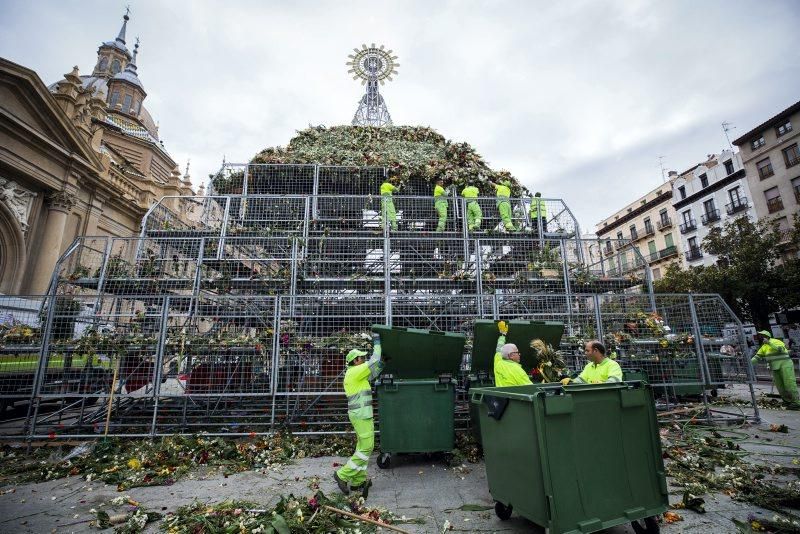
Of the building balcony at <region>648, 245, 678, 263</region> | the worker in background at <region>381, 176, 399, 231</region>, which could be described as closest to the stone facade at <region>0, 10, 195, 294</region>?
the worker in background at <region>381, 176, 399, 231</region>

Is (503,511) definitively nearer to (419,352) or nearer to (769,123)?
(419,352)

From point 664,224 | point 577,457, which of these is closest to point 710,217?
point 664,224

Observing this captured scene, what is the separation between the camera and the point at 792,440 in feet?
21.1

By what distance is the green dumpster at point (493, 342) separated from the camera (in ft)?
20.4

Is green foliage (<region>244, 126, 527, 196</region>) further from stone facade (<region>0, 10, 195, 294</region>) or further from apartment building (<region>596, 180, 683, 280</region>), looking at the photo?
apartment building (<region>596, 180, 683, 280</region>)

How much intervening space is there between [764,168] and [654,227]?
11.3 metres

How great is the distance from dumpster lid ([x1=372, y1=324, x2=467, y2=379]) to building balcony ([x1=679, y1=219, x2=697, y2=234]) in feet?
125

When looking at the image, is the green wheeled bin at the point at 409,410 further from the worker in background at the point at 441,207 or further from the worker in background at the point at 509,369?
the worker in background at the point at 441,207

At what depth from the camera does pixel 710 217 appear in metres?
33.1

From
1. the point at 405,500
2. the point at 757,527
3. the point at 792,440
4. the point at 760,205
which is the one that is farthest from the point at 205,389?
the point at 760,205

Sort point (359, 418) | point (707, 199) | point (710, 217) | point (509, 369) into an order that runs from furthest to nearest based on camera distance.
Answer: point (707, 199), point (710, 217), point (509, 369), point (359, 418)

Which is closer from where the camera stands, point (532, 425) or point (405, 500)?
point (532, 425)

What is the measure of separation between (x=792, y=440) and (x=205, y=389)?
1050 cm

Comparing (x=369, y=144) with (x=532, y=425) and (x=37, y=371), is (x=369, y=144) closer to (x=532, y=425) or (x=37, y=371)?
(x=37, y=371)
